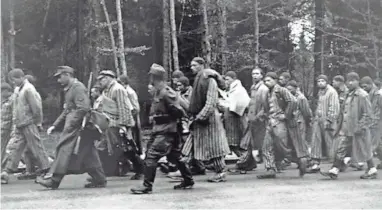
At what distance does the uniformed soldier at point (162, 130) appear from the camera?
373 inches

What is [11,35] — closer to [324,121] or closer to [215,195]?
[324,121]

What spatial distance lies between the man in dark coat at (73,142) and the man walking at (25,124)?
4.20ft

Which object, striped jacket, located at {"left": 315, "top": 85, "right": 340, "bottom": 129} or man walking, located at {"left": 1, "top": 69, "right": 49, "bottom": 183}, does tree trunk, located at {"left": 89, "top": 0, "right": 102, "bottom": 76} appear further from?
striped jacket, located at {"left": 315, "top": 85, "right": 340, "bottom": 129}

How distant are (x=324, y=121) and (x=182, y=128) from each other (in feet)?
14.2

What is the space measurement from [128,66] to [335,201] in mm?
16679

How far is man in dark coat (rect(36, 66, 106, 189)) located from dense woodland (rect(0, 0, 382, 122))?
7446mm

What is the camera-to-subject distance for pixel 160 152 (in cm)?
952

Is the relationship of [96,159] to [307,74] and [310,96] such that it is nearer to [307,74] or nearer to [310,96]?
[310,96]

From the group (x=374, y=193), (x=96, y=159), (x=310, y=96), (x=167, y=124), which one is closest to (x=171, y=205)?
(x=167, y=124)

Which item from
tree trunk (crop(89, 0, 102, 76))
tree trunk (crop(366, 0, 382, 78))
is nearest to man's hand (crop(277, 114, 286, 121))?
tree trunk (crop(89, 0, 102, 76))

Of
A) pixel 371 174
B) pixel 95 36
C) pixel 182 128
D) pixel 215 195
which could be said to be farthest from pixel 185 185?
pixel 95 36

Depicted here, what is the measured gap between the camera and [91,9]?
17.3m

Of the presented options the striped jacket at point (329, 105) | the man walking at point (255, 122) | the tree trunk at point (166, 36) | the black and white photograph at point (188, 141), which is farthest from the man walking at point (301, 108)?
the tree trunk at point (166, 36)

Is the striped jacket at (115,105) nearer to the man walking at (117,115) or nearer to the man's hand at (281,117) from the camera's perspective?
the man walking at (117,115)
